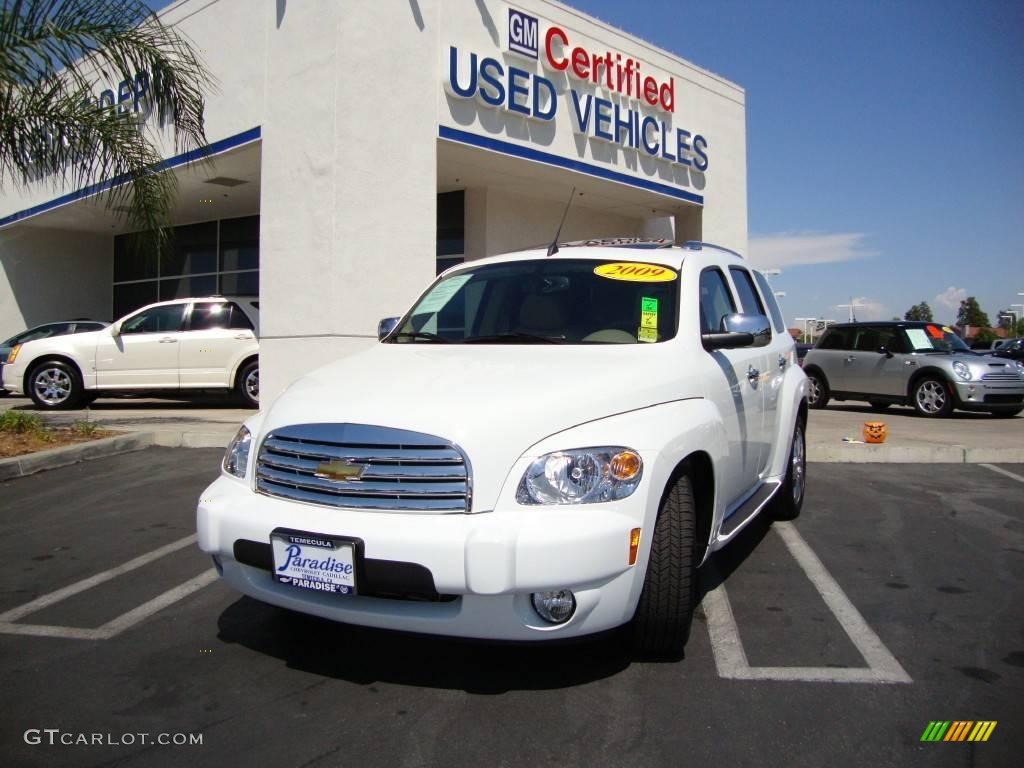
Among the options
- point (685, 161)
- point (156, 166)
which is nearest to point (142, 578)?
point (156, 166)

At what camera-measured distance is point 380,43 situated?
10.4 metres

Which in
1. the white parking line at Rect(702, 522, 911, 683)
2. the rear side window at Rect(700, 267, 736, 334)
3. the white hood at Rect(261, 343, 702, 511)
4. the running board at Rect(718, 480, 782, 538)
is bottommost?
the white parking line at Rect(702, 522, 911, 683)

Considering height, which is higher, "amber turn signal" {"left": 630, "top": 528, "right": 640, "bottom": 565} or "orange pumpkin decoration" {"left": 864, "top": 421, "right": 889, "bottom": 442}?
"amber turn signal" {"left": 630, "top": 528, "right": 640, "bottom": 565}

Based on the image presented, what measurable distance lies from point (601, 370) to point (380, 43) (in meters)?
8.64

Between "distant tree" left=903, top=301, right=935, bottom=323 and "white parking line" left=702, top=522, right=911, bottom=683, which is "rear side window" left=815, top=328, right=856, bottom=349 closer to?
"white parking line" left=702, top=522, right=911, bottom=683

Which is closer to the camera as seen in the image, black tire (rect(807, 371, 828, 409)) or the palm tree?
the palm tree

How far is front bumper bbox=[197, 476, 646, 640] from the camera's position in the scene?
8.65 ft

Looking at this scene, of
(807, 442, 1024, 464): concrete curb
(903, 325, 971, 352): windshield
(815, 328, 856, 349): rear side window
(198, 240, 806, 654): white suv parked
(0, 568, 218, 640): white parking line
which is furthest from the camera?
(815, 328, 856, 349): rear side window

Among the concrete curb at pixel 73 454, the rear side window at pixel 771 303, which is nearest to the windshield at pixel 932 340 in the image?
the rear side window at pixel 771 303

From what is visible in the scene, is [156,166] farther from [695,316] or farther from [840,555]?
[840,555]

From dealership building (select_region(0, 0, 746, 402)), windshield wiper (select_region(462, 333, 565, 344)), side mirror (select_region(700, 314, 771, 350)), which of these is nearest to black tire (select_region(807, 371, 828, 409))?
dealership building (select_region(0, 0, 746, 402))

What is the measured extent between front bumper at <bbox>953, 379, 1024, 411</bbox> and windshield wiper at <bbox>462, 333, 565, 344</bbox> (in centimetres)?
1117

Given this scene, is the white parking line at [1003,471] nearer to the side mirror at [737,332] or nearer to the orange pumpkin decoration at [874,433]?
the orange pumpkin decoration at [874,433]

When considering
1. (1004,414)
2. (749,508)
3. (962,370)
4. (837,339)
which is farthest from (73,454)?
(1004,414)
